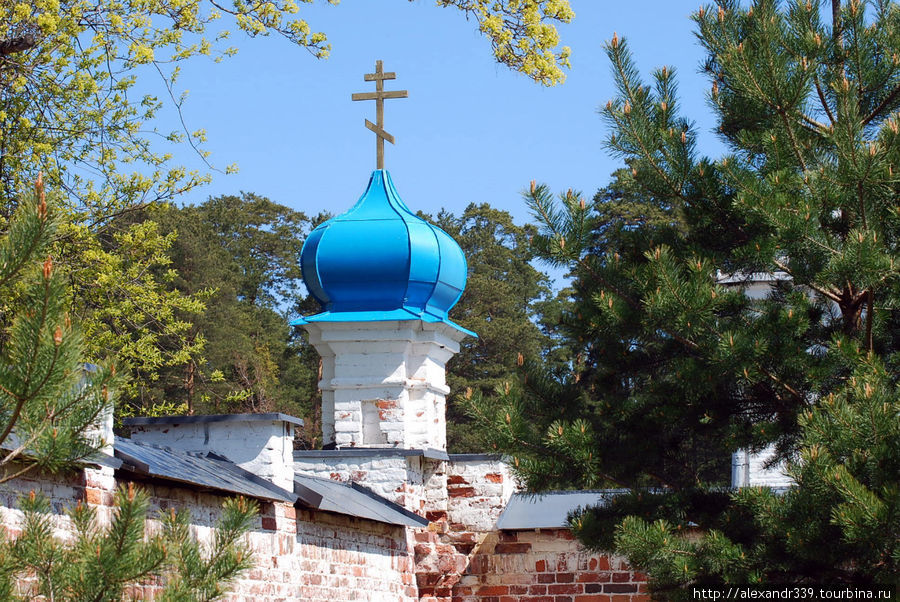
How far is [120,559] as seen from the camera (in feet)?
14.4

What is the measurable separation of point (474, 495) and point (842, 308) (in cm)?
497

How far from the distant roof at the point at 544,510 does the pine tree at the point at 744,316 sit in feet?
10.4

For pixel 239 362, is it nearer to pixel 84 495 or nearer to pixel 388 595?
pixel 388 595

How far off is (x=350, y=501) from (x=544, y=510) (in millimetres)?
2348

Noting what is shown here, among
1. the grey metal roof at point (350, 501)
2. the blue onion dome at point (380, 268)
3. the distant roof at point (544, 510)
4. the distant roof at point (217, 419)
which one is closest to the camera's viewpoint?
the grey metal roof at point (350, 501)

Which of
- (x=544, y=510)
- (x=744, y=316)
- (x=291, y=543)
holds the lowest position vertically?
(x=291, y=543)

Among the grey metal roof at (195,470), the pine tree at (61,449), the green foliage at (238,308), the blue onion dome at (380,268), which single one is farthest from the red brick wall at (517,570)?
the green foliage at (238,308)

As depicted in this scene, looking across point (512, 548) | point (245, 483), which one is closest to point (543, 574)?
point (512, 548)

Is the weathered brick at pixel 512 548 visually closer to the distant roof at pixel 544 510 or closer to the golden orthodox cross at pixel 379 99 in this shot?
the distant roof at pixel 544 510

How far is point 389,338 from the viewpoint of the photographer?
12.8 m

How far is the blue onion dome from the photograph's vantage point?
508 inches

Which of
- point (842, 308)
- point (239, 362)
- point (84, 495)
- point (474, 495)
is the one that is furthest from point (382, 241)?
point (239, 362)

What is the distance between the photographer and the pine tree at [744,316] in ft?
24.6

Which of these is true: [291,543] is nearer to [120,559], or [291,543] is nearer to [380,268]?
[380,268]
